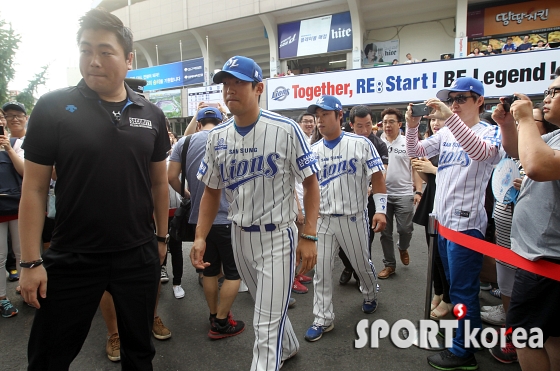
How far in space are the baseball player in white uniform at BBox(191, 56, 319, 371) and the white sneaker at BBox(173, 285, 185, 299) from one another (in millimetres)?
2043

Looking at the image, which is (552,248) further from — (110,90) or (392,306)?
(110,90)

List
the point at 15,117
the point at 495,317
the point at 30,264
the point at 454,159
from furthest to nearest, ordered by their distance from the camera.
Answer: the point at 15,117 < the point at 495,317 < the point at 454,159 < the point at 30,264

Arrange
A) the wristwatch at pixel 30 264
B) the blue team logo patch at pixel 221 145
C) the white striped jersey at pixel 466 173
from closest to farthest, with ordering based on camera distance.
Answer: the wristwatch at pixel 30 264 < the blue team logo patch at pixel 221 145 < the white striped jersey at pixel 466 173

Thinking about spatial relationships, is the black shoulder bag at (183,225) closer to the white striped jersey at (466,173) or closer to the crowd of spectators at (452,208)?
the crowd of spectators at (452,208)

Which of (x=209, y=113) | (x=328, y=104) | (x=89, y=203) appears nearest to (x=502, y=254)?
(x=328, y=104)

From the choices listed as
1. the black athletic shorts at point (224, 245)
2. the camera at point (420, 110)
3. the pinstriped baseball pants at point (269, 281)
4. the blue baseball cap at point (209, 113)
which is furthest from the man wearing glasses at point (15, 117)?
the camera at point (420, 110)

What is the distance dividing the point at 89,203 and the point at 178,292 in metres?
2.62

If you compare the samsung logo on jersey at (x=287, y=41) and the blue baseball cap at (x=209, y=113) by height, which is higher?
the samsung logo on jersey at (x=287, y=41)

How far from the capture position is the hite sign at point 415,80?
33.3 ft

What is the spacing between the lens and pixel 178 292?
4.12 m

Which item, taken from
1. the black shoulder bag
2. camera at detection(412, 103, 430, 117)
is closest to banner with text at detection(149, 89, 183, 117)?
the black shoulder bag

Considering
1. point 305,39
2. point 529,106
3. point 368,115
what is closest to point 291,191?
point 529,106

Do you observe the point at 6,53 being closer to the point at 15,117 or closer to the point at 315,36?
the point at 15,117

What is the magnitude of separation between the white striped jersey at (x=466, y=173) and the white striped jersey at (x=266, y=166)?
1230 mm
